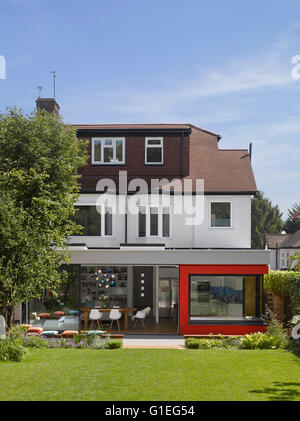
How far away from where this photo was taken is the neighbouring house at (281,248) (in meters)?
50.5

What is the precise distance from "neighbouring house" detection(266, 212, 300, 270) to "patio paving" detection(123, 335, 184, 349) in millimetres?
25059

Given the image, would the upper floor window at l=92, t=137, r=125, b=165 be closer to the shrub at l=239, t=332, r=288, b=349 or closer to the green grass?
the shrub at l=239, t=332, r=288, b=349

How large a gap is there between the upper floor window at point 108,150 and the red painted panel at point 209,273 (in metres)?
7.66

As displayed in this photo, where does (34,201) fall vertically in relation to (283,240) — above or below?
above

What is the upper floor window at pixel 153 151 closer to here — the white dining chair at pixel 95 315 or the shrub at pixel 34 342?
the white dining chair at pixel 95 315

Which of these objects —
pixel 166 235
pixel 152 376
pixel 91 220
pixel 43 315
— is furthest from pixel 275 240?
pixel 152 376

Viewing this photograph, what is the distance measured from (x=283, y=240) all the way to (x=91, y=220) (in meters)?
39.1

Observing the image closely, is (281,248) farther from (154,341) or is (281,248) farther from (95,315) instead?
(154,341)

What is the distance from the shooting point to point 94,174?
27.8 m

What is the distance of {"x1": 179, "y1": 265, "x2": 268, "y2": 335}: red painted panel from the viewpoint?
23406mm

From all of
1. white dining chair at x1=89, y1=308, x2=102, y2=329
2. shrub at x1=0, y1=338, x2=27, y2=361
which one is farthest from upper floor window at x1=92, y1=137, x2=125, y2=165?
shrub at x1=0, y1=338, x2=27, y2=361

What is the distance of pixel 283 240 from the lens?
61.3 m

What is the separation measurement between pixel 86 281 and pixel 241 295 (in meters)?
7.76
